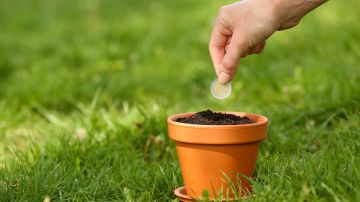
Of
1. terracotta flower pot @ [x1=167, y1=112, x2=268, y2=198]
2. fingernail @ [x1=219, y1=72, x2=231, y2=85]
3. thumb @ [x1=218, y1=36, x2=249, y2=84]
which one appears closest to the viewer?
A: terracotta flower pot @ [x1=167, y1=112, x2=268, y2=198]

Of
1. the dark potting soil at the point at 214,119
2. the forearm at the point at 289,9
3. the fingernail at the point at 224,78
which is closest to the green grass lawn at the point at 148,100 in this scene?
the dark potting soil at the point at 214,119

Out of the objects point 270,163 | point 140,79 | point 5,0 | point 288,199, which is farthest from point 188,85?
point 5,0

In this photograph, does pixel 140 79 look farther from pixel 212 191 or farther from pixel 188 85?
pixel 212 191

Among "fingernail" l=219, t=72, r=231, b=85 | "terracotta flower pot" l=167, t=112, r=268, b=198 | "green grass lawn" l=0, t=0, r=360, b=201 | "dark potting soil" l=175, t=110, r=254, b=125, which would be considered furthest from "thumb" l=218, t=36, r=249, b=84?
"green grass lawn" l=0, t=0, r=360, b=201

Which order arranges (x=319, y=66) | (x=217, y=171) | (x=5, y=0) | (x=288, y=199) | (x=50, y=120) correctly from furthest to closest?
(x=5, y=0)
(x=319, y=66)
(x=50, y=120)
(x=217, y=171)
(x=288, y=199)

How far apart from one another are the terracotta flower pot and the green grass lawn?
122 millimetres

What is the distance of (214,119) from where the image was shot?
8.88 feet

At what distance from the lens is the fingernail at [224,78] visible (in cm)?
275

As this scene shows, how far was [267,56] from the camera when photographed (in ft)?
17.6

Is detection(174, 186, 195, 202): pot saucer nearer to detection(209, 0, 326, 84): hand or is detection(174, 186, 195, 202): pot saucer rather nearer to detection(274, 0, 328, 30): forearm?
detection(209, 0, 326, 84): hand

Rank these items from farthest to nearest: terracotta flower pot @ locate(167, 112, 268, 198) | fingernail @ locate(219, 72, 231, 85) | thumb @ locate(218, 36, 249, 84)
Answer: fingernail @ locate(219, 72, 231, 85), thumb @ locate(218, 36, 249, 84), terracotta flower pot @ locate(167, 112, 268, 198)

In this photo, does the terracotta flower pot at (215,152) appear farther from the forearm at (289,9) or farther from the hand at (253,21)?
the forearm at (289,9)

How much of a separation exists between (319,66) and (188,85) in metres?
1.09

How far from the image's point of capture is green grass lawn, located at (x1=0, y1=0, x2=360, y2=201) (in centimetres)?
271
